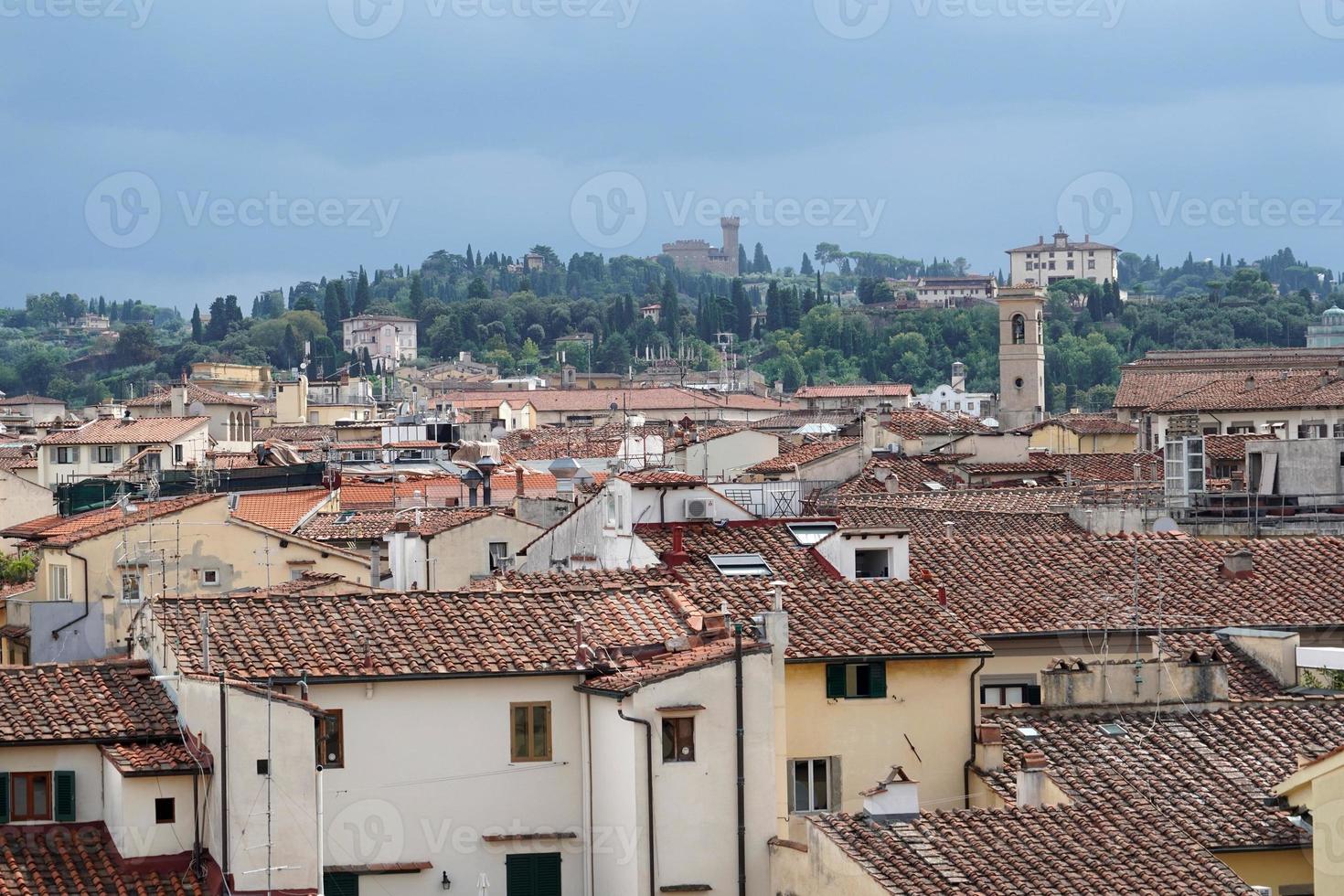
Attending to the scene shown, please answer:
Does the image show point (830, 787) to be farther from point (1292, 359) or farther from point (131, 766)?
point (1292, 359)

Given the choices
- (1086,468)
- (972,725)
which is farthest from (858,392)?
(972,725)

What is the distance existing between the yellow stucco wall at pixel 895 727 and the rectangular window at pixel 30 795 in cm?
542

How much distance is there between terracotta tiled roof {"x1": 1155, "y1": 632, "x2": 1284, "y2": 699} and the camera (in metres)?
20.5

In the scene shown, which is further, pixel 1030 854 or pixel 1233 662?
pixel 1233 662

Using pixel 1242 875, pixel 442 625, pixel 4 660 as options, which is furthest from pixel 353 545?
pixel 1242 875

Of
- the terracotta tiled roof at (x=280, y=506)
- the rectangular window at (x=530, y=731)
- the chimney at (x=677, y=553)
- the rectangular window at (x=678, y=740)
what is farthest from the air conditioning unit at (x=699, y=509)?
the terracotta tiled roof at (x=280, y=506)

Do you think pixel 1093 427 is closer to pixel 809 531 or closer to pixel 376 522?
pixel 376 522

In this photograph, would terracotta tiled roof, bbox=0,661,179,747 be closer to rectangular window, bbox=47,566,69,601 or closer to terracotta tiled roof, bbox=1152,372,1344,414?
rectangular window, bbox=47,566,69,601

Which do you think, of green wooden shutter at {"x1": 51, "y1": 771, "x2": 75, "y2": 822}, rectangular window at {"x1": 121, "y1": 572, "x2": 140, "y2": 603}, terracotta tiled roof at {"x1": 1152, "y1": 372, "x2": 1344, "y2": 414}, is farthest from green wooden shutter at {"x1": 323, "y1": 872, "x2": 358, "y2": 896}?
terracotta tiled roof at {"x1": 1152, "y1": 372, "x2": 1344, "y2": 414}

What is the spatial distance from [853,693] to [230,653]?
472 cm

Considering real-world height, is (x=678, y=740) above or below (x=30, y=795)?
above

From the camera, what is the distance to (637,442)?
59.1m

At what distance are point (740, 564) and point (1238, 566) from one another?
5.16 meters

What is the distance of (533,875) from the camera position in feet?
57.0
